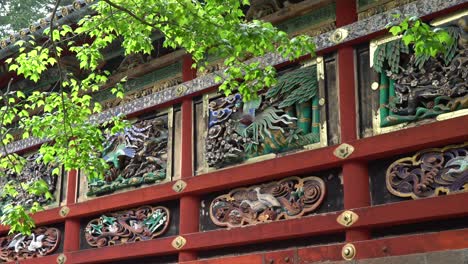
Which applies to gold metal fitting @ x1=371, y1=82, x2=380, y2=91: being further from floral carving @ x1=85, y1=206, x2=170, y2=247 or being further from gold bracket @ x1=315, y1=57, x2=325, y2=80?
floral carving @ x1=85, y1=206, x2=170, y2=247

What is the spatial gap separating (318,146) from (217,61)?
208 centimetres

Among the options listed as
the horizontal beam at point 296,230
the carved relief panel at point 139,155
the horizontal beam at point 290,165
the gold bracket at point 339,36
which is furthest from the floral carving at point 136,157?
the gold bracket at point 339,36

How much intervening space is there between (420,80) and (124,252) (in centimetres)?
438

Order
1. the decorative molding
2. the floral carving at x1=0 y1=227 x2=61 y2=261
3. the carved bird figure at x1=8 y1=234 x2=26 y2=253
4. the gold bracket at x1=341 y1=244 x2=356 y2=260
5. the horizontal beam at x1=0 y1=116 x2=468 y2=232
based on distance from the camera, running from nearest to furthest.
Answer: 1. the horizontal beam at x1=0 y1=116 x2=468 y2=232
2. the gold bracket at x1=341 y1=244 x2=356 y2=260
3. the decorative molding
4. the floral carving at x1=0 y1=227 x2=61 y2=261
5. the carved bird figure at x1=8 y1=234 x2=26 y2=253

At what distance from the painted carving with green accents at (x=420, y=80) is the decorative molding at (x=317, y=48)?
233 millimetres

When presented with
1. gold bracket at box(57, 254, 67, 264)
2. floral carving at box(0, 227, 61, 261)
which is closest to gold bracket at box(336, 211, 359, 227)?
gold bracket at box(57, 254, 67, 264)

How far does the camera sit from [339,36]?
737 cm

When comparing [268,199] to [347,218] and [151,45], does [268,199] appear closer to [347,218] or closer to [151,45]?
[347,218]

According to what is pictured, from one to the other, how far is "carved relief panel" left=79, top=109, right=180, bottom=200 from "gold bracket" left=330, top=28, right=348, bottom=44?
263 centimetres

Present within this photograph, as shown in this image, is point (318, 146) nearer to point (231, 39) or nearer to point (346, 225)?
point (346, 225)

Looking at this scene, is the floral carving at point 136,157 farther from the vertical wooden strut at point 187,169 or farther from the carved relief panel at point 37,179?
the carved relief panel at point 37,179

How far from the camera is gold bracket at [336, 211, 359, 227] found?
262 inches

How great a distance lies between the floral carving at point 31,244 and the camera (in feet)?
32.7

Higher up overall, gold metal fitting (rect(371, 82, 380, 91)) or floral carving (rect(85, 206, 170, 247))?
gold metal fitting (rect(371, 82, 380, 91))
